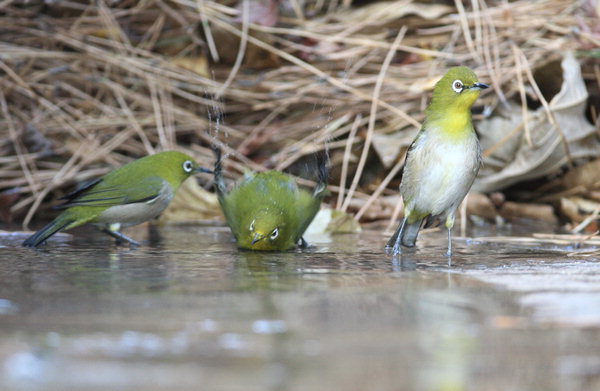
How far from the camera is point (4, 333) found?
1.71m

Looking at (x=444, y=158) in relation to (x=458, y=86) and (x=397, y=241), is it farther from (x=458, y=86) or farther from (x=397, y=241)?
(x=397, y=241)

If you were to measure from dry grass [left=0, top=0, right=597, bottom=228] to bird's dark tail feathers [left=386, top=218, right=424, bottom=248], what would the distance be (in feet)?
4.63

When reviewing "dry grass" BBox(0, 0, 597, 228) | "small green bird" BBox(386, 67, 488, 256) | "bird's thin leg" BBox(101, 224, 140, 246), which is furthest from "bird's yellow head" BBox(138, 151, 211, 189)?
"small green bird" BBox(386, 67, 488, 256)

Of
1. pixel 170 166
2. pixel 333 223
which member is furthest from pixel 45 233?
pixel 333 223

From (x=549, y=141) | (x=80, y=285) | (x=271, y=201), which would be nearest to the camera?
(x=80, y=285)

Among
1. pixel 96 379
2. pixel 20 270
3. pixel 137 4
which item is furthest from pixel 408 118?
pixel 96 379

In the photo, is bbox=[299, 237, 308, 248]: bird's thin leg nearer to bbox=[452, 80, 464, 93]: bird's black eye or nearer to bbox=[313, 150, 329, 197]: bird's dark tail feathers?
bbox=[313, 150, 329, 197]: bird's dark tail feathers

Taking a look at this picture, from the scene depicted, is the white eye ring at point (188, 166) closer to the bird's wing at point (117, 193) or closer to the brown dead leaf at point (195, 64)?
the bird's wing at point (117, 193)

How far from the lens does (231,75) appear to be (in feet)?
19.6

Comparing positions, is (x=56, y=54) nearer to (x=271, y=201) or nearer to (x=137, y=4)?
(x=137, y=4)

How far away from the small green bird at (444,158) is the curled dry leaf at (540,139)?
1307mm

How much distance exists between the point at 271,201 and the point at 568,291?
179 cm

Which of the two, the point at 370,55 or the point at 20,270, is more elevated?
the point at 370,55

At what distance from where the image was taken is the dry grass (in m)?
5.78
